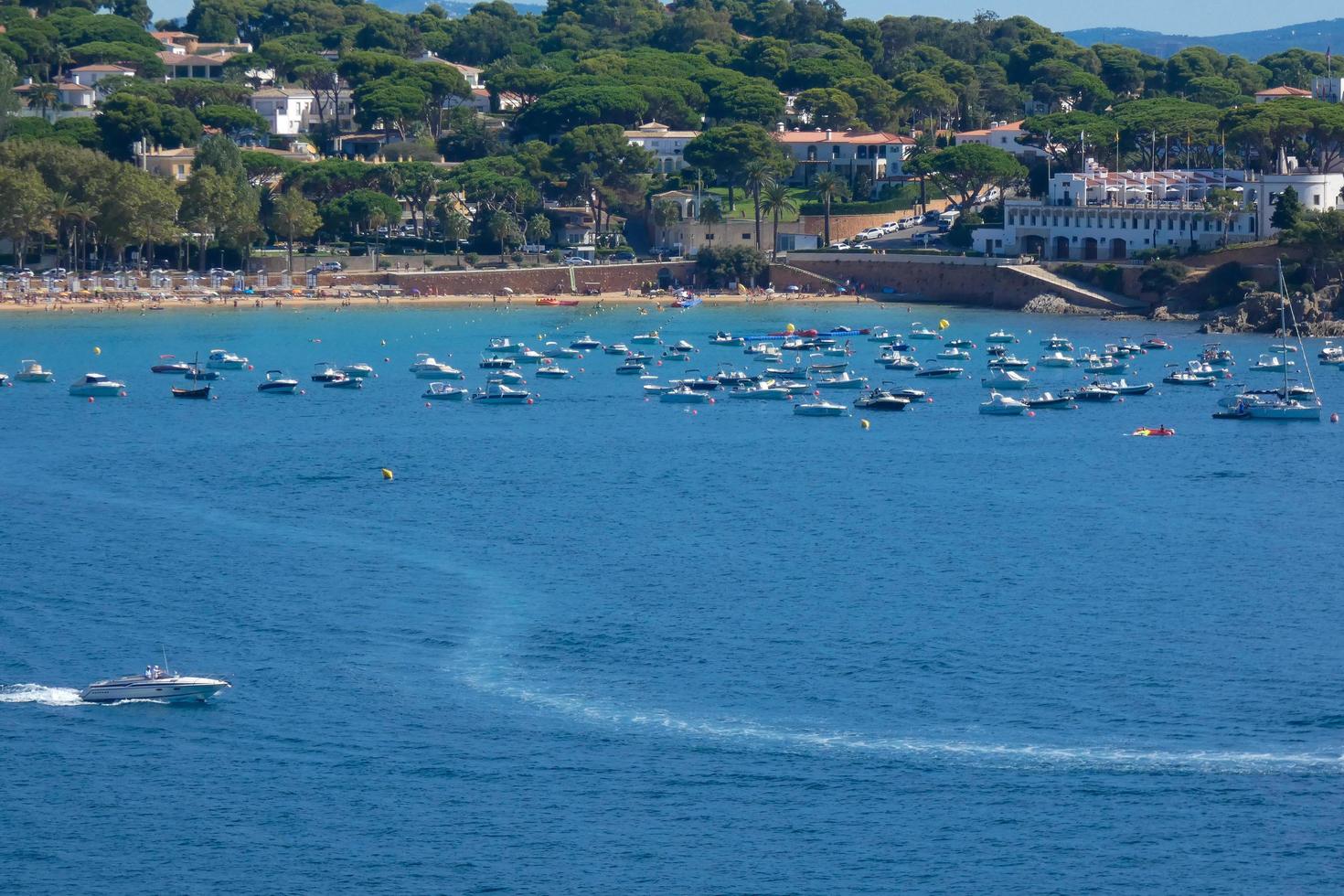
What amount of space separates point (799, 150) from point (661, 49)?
43083 mm

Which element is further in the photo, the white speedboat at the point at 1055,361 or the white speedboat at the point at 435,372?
the white speedboat at the point at 1055,361

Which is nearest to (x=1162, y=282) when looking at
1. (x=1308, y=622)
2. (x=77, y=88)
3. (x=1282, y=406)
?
(x=1282, y=406)

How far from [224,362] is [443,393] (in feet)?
39.3

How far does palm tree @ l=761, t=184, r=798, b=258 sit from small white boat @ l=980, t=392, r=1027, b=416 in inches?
1786

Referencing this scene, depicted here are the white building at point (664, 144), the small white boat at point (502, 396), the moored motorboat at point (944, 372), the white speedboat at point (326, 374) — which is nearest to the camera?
the small white boat at point (502, 396)

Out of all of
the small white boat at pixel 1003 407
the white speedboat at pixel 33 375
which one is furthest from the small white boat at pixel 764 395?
the white speedboat at pixel 33 375

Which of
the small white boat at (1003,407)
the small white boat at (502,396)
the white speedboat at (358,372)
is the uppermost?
the white speedboat at (358,372)

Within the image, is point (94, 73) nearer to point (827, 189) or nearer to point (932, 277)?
point (827, 189)

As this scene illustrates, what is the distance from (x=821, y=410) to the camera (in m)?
74.6

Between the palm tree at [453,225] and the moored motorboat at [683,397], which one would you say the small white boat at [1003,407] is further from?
the palm tree at [453,225]

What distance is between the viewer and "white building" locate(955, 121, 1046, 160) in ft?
426

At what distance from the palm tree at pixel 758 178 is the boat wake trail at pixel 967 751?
81622 mm

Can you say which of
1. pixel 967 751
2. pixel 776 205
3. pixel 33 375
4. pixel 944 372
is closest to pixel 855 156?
pixel 776 205

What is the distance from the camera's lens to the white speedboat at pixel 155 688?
39.1m
